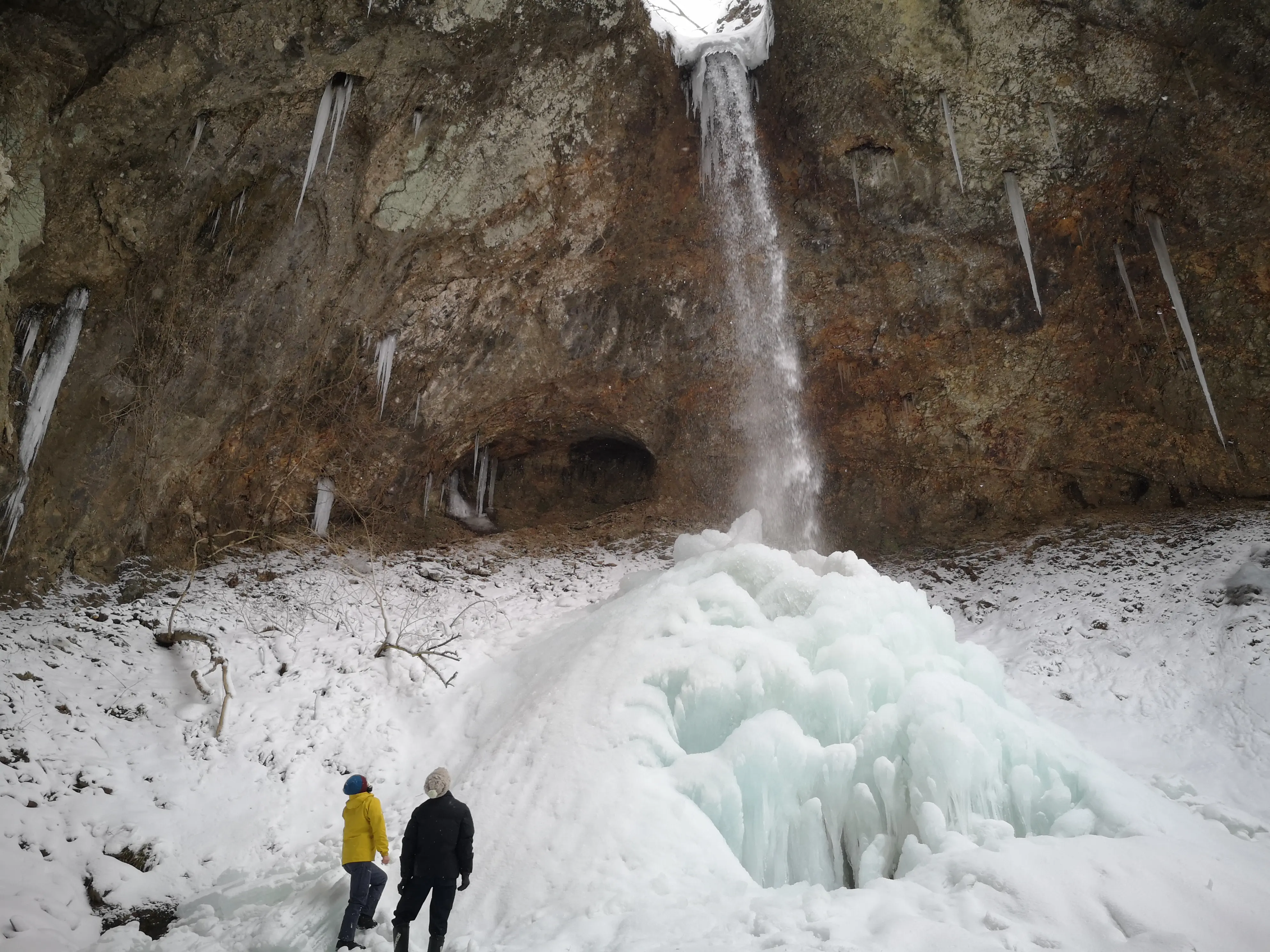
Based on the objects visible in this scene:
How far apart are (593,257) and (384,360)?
3689mm

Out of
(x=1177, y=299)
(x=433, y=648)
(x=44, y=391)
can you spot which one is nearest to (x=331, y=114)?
(x=44, y=391)

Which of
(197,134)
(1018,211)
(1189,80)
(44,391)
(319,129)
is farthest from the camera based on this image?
(1018,211)

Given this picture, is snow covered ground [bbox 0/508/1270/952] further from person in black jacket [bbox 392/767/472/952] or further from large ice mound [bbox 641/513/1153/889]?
person in black jacket [bbox 392/767/472/952]

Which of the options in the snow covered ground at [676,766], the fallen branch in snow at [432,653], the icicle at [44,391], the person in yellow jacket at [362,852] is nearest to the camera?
the snow covered ground at [676,766]

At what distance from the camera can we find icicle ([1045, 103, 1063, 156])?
12.0 m

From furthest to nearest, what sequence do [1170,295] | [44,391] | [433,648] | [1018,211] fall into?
[1170,295]
[1018,211]
[44,391]
[433,648]

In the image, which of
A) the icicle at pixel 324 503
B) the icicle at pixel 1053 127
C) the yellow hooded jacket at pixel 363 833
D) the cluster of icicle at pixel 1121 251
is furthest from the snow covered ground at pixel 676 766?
the icicle at pixel 1053 127

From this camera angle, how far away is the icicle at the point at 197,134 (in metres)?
10.1

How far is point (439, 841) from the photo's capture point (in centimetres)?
512

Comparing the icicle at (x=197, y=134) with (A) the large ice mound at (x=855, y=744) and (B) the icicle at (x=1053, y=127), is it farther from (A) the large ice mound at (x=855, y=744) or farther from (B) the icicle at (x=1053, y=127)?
(B) the icicle at (x=1053, y=127)

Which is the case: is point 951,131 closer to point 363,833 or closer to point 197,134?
point 197,134

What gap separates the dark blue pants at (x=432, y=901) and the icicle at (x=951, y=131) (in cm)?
1157

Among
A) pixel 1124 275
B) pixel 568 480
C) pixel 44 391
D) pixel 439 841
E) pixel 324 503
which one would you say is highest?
pixel 44 391

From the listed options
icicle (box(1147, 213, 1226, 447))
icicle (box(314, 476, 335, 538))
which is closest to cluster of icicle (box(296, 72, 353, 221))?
icicle (box(314, 476, 335, 538))
